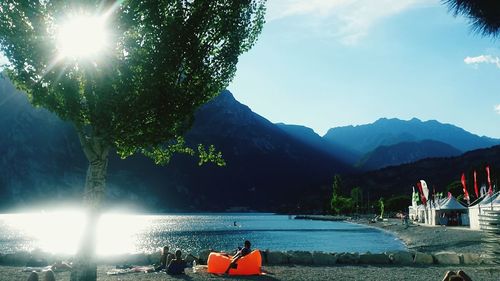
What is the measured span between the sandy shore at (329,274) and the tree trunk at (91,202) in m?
5.58

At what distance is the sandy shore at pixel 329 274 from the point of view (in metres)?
20.5

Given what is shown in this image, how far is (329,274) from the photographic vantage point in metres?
21.6

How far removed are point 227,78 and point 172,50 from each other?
3.34 m

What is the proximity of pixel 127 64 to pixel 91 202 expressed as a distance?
5010 millimetres

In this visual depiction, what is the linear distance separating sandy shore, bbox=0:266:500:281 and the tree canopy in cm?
734

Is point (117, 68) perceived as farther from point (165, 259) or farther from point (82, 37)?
point (165, 259)

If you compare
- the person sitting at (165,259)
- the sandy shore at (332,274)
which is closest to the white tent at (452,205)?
the sandy shore at (332,274)

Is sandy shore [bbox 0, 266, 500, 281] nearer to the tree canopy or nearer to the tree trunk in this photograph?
the tree trunk

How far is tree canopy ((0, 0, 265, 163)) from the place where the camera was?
1468cm

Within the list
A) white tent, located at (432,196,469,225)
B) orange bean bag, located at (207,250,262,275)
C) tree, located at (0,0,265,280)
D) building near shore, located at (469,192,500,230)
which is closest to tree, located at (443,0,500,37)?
tree, located at (0,0,265,280)

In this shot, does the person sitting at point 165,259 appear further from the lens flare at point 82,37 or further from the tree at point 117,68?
the lens flare at point 82,37

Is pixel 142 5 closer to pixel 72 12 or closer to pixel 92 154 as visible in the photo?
pixel 72 12

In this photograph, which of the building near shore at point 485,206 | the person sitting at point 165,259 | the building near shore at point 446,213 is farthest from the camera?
the building near shore at point 446,213

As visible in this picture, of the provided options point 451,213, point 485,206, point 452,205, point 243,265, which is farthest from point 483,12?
point 451,213
